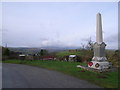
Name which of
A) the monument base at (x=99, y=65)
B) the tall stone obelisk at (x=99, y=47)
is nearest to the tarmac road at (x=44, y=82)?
the monument base at (x=99, y=65)

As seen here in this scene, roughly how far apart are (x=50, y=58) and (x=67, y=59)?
3411 mm

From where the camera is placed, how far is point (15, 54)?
95.3 ft

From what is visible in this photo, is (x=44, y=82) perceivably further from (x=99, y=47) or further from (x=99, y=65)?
(x=99, y=47)

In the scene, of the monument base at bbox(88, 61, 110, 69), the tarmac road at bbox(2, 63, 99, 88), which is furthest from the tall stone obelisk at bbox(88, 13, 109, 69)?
the tarmac road at bbox(2, 63, 99, 88)

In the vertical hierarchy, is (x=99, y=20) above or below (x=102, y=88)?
above

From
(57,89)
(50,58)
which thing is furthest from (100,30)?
(50,58)

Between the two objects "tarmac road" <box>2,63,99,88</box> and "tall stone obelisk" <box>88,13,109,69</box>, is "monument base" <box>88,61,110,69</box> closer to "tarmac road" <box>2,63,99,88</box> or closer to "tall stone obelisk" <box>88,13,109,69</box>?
"tall stone obelisk" <box>88,13,109,69</box>

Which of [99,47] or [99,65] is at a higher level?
[99,47]

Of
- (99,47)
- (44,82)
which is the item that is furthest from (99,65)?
(44,82)

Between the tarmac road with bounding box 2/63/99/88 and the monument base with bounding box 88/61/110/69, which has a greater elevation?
the monument base with bounding box 88/61/110/69

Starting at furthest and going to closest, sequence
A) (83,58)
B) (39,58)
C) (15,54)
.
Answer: (15,54) < (39,58) < (83,58)

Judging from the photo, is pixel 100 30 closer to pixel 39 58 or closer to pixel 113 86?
pixel 113 86

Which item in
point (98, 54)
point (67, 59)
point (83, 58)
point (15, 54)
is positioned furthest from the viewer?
point (15, 54)

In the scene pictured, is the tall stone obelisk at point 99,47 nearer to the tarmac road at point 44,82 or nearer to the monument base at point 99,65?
the monument base at point 99,65
